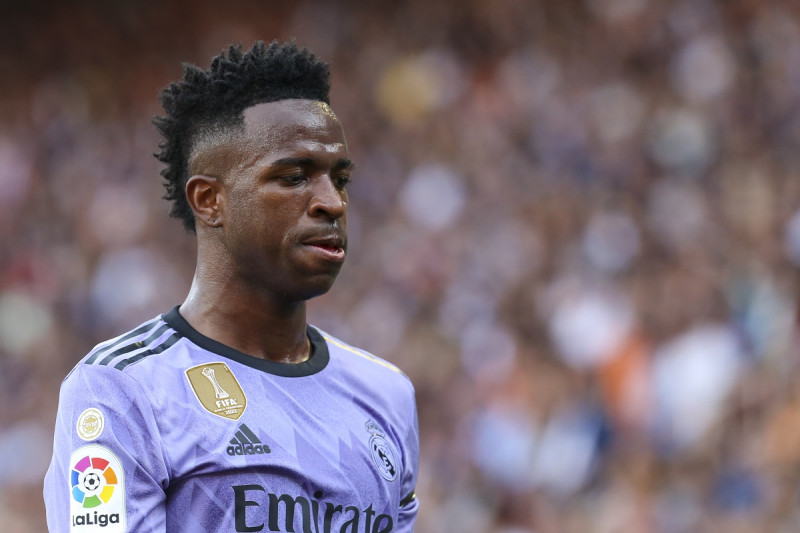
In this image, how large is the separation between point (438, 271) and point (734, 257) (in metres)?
2.54

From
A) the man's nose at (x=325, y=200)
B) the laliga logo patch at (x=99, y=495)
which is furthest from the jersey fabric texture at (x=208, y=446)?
the man's nose at (x=325, y=200)

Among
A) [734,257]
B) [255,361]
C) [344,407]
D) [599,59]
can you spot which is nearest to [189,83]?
[255,361]

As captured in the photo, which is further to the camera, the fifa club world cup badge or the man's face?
the fifa club world cup badge

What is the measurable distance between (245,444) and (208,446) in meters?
0.09

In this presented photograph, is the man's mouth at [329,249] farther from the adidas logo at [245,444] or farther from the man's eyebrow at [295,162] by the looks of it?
the adidas logo at [245,444]

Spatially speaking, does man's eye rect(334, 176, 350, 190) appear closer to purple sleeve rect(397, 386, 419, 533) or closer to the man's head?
the man's head

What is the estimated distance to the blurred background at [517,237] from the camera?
6.95 metres

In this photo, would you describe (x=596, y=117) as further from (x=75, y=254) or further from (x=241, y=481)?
(x=241, y=481)

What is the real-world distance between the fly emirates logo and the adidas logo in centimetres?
8

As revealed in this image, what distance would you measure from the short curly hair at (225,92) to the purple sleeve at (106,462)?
65 centimetres

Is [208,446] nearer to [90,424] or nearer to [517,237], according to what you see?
[90,424]

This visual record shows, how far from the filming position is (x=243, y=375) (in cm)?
269

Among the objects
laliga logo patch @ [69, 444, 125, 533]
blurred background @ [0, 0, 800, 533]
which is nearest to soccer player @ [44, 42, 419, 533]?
laliga logo patch @ [69, 444, 125, 533]

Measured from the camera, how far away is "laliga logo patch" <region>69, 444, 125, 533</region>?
7.70 feet
